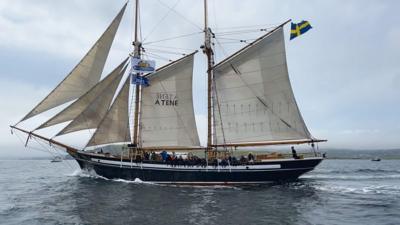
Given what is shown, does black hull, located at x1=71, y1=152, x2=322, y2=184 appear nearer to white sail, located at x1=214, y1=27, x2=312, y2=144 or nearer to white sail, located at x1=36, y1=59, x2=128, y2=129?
white sail, located at x1=214, y1=27, x2=312, y2=144

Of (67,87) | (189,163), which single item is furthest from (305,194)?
(67,87)

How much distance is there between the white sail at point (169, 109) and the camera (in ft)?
121

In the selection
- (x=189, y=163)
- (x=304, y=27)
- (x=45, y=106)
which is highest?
(x=304, y=27)

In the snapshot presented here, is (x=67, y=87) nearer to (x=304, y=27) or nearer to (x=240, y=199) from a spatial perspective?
(x=240, y=199)

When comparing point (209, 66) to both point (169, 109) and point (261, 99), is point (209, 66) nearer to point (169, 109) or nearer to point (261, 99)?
point (169, 109)

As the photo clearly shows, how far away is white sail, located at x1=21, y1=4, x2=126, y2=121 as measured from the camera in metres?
33.8

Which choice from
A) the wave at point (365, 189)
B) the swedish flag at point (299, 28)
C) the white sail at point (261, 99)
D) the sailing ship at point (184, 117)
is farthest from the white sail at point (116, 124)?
the wave at point (365, 189)

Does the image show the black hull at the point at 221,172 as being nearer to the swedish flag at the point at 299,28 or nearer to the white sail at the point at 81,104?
the white sail at the point at 81,104

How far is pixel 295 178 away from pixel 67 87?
23.7m

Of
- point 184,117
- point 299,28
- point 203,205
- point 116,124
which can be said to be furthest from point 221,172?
point 299,28

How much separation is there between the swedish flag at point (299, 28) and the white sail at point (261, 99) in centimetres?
158

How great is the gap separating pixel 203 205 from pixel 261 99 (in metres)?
14.9

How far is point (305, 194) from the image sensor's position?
28672mm

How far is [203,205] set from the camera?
24250mm
